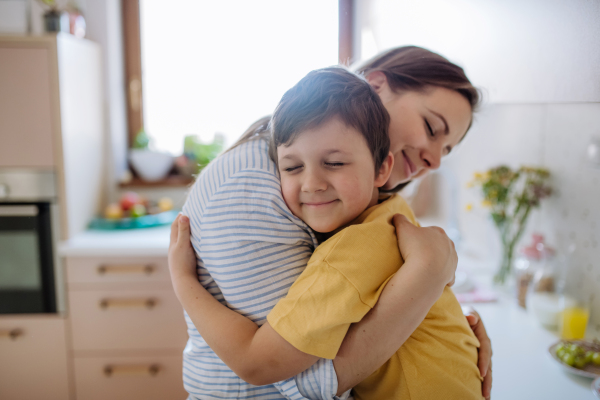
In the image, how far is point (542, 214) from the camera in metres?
1.69

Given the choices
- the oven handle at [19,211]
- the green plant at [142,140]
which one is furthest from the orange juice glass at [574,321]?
the green plant at [142,140]

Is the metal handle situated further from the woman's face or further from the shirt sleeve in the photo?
the shirt sleeve

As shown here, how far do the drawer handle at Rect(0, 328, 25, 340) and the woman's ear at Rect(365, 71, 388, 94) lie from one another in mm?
1868

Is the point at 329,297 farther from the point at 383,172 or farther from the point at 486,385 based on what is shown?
the point at 486,385

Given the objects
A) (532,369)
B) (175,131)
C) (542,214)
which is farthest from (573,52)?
(175,131)

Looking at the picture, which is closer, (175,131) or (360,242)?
(360,242)

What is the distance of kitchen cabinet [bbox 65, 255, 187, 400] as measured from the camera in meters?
1.95

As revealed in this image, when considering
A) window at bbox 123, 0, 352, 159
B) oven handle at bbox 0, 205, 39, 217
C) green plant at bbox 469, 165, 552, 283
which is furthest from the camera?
window at bbox 123, 0, 352, 159

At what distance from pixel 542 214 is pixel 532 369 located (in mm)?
709

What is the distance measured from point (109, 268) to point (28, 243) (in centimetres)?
36

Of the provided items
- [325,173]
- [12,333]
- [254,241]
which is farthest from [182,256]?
[12,333]

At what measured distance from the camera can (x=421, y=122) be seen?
97 centimetres

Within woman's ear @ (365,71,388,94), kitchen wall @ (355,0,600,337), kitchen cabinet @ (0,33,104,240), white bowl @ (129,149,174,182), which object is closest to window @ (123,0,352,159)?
white bowl @ (129,149,174,182)

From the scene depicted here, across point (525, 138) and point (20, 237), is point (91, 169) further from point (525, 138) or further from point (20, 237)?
point (525, 138)
